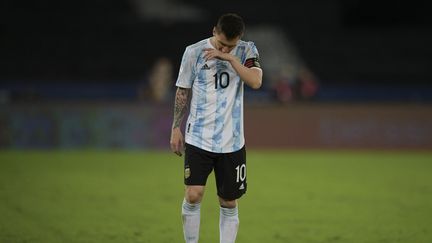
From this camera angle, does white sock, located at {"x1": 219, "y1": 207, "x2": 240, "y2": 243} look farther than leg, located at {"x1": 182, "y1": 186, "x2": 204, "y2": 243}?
Yes

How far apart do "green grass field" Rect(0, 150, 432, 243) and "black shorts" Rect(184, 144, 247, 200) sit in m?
1.28

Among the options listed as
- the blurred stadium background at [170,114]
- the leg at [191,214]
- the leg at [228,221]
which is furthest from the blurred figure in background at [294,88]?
the leg at [191,214]

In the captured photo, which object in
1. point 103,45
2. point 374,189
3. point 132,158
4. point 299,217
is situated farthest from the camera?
point 103,45

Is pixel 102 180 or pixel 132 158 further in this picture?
pixel 132 158

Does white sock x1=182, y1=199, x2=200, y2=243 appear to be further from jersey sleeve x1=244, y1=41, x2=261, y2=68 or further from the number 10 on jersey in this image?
jersey sleeve x1=244, y1=41, x2=261, y2=68

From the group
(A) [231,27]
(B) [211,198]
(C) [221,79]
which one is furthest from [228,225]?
(B) [211,198]

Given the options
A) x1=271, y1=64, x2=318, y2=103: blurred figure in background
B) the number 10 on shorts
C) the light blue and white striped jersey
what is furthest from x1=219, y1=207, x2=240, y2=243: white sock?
x1=271, y1=64, x2=318, y2=103: blurred figure in background

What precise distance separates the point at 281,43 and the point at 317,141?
8174mm

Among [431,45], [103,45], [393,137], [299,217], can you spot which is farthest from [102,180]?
[431,45]

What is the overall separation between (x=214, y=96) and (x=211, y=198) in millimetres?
4189

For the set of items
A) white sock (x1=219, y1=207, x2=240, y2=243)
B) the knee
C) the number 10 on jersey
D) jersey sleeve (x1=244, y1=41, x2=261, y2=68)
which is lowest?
white sock (x1=219, y1=207, x2=240, y2=243)

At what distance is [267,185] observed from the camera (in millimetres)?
11227

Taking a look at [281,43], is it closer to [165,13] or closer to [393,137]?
[165,13]

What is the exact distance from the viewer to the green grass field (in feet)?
24.6
